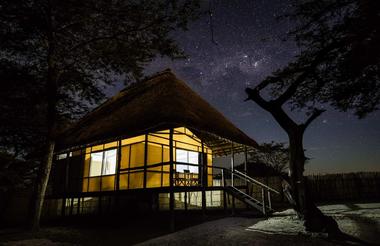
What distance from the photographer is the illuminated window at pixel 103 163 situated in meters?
14.0

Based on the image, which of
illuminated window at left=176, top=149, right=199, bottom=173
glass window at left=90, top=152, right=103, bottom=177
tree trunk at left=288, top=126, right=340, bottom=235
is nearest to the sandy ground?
tree trunk at left=288, top=126, right=340, bottom=235

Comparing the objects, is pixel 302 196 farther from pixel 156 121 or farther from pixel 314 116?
pixel 156 121

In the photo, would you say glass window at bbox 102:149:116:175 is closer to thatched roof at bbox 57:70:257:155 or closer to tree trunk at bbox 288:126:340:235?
thatched roof at bbox 57:70:257:155

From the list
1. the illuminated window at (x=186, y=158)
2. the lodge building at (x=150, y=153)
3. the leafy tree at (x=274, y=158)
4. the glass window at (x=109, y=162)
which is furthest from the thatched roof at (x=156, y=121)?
the leafy tree at (x=274, y=158)

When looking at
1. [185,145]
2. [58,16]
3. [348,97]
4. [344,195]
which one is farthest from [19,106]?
[344,195]

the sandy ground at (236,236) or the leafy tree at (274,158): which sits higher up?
the leafy tree at (274,158)

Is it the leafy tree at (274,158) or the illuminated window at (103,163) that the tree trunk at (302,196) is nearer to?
the illuminated window at (103,163)

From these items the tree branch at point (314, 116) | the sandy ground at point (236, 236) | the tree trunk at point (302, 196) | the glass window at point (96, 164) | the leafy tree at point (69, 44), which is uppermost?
the leafy tree at point (69, 44)

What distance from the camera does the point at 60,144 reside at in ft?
44.6

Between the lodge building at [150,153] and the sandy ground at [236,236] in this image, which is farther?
the lodge building at [150,153]

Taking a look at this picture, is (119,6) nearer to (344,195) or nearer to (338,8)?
(338,8)

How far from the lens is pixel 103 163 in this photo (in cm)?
1432

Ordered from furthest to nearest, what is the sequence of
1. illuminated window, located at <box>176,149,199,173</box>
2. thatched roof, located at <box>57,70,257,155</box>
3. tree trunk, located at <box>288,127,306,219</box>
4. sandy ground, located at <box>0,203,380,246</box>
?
illuminated window, located at <box>176,149,199,173</box>
thatched roof, located at <box>57,70,257,155</box>
tree trunk, located at <box>288,127,306,219</box>
sandy ground, located at <box>0,203,380,246</box>

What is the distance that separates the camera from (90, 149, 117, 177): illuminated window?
14.0 m
